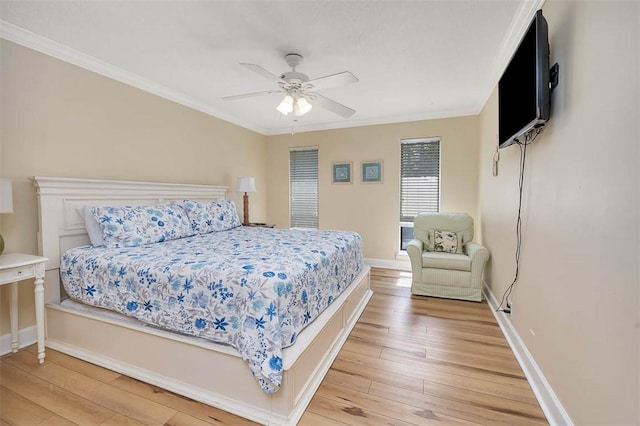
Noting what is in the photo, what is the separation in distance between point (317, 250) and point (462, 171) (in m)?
3.22

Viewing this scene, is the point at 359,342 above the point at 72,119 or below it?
below

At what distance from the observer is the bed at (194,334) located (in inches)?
62.2

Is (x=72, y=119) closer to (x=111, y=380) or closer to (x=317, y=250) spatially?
(x=111, y=380)

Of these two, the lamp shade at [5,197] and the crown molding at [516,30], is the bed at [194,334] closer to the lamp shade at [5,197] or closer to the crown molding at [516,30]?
the lamp shade at [5,197]

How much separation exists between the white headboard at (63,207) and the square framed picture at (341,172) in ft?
10.3

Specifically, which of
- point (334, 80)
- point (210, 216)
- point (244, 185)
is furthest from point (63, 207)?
point (334, 80)

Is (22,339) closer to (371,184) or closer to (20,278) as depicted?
(20,278)

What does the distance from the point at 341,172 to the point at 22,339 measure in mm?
4373

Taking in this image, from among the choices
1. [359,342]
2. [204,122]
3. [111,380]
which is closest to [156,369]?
[111,380]

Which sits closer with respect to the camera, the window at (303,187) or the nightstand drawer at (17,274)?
the nightstand drawer at (17,274)

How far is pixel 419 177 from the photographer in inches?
185

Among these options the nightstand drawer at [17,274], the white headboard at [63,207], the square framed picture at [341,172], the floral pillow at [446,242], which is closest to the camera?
the nightstand drawer at [17,274]

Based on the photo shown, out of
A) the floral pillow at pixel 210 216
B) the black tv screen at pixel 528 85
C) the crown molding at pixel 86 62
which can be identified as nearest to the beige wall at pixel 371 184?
the floral pillow at pixel 210 216

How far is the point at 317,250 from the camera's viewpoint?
91.7 inches
